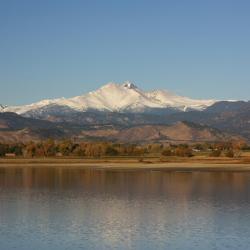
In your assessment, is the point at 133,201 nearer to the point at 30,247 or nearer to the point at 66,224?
the point at 66,224

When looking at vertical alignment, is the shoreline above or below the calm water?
above

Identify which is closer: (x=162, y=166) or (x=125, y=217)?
(x=125, y=217)

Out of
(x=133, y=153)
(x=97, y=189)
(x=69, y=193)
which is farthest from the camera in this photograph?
(x=133, y=153)

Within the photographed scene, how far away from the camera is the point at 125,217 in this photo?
49.2 metres

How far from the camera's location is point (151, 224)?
149 ft

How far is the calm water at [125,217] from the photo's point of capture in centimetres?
3868

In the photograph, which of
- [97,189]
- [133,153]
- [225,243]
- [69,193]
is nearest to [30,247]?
[225,243]

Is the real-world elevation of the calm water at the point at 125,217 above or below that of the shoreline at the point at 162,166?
below

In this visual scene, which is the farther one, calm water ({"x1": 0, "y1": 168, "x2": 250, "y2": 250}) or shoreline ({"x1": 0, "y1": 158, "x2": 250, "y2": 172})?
shoreline ({"x1": 0, "y1": 158, "x2": 250, "y2": 172})

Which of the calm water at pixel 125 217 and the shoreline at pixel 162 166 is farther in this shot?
the shoreline at pixel 162 166

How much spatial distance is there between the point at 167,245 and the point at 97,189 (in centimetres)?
3884

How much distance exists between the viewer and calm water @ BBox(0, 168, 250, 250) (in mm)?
38681

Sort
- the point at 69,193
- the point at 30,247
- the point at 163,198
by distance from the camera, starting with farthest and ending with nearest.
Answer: the point at 69,193 → the point at 163,198 → the point at 30,247

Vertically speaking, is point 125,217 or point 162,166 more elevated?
point 162,166
